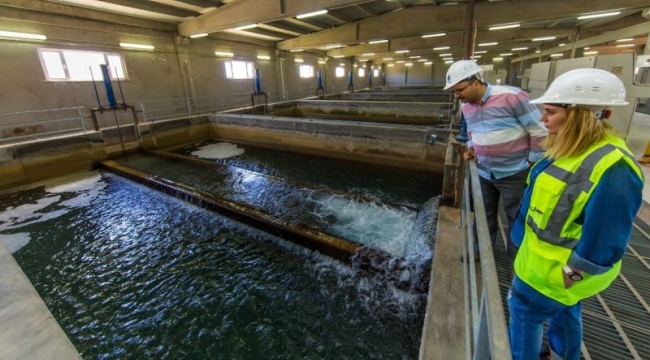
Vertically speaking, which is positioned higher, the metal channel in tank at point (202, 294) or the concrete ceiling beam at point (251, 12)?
the concrete ceiling beam at point (251, 12)

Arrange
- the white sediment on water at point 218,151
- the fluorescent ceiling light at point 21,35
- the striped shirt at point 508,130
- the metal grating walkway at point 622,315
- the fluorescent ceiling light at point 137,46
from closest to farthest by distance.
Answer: the metal grating walkway at point 622,315 → the striped shirt at point 508,130 → the fluorescent ceiling light at point 21,35 → the white sediment on water at point 218,151 → the fluorescent ceiling light at point 137,46

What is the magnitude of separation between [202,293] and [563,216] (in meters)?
3.28

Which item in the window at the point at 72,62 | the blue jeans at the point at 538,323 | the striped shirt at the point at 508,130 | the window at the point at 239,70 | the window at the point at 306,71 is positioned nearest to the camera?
the blue jeans at the point at 538,323

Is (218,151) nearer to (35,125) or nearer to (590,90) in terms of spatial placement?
(35,125)

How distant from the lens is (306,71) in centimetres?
1980

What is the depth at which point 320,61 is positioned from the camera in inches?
835

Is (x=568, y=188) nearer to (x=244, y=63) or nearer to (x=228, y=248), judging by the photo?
(x=228, y=248)

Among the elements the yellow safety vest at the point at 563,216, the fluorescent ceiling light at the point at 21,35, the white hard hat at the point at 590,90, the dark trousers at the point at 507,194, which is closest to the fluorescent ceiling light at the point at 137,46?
the fluorescent ceiling light at the point at 21,35

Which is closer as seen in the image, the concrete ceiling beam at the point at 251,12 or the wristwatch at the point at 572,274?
the wristwatch at the point at 572,274

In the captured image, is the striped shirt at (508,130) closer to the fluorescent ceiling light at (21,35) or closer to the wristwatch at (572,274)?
the wristwatch at (572,274)

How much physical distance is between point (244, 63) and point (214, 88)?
2.55 metres

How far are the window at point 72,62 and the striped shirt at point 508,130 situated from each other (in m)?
9.59

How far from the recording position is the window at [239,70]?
1411 cm

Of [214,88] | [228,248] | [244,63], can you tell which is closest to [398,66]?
[244,63]
